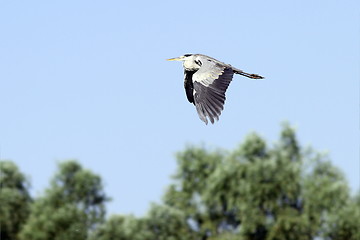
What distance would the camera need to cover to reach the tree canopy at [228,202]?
4359 cm

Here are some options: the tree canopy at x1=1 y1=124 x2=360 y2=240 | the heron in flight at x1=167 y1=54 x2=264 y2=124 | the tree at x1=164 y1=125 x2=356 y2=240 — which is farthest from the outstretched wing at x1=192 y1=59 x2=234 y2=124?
the tree at x1=164 y1=125 x2=356 y2=240

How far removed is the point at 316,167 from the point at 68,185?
40.3 ft

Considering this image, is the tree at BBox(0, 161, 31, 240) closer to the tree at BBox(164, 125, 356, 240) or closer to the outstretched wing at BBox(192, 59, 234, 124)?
the tree at BBox(164, 125, 356, 240)

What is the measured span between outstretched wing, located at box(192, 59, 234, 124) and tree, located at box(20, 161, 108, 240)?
24.2m

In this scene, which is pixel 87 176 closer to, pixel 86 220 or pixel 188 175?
pixel 86 220

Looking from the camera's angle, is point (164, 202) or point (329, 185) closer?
point (329, 185)

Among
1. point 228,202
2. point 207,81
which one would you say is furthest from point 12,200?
point 207,81

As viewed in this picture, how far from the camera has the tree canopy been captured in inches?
1716

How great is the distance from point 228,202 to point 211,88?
88.9ft

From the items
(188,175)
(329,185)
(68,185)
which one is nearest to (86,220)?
(68,185)

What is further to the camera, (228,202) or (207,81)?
(228,202)

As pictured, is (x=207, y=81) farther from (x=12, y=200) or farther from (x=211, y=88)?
(x=12, y=200)

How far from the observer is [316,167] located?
1880 inches

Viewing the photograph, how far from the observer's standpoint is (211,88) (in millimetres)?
19438
